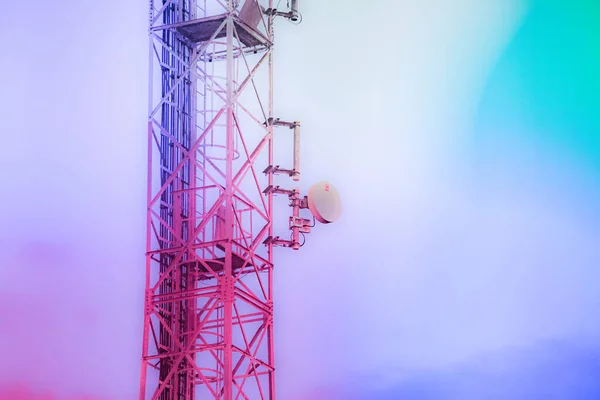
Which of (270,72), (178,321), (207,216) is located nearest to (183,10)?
(270,72)

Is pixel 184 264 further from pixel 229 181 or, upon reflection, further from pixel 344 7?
pixel 344 7

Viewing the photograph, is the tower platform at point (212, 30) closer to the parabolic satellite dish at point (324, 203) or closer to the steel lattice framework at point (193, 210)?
the steel lattice framework at point (193, 210)

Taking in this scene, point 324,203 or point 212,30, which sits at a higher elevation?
point 212,30

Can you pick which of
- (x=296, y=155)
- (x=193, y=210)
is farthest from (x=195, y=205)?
(x=296, y=155)

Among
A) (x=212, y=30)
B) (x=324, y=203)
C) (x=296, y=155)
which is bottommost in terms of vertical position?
(x=324, y=203)

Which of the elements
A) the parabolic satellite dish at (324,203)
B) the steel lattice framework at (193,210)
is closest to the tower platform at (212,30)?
the steel lattice framework at (193,210)

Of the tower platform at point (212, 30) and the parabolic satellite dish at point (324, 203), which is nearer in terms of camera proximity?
the tower platform at point (212, 30)

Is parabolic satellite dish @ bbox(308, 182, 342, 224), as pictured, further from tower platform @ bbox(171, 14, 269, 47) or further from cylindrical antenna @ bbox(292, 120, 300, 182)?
tower platform @ bbox(171, 14, 269, 47)

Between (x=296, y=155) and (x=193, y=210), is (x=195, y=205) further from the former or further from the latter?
(x=296, y=155)

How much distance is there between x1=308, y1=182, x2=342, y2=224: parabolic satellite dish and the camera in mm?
19219

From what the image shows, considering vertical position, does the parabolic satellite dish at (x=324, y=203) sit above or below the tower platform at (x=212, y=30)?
below

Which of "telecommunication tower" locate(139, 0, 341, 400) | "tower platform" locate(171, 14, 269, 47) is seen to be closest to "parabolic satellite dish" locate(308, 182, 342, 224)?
"telecommunication tower" locate(139, 0, 341, 400)

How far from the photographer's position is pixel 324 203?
19453 mm

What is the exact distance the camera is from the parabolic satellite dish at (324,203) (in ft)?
63.1
